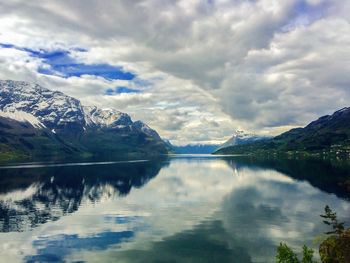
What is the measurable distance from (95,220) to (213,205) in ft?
172

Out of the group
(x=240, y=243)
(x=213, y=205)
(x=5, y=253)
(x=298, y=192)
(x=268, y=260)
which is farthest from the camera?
(x=298, y=192)

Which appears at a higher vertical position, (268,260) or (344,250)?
(344,250)

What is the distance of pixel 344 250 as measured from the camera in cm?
5744

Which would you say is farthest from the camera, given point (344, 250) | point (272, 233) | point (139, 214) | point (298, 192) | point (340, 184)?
point (340, 184)

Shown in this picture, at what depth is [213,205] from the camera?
155m

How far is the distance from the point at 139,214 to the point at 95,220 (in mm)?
17294

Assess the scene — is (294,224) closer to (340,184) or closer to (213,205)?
(213,205)

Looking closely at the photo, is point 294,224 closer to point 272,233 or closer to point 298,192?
point 272,233

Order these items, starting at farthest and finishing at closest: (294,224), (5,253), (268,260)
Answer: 1. (294,224)
2. (5,253)
3. (268,260)

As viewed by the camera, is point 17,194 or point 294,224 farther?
point 17,194

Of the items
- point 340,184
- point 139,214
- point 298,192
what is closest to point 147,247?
point 139,214

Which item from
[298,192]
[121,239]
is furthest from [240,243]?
[298,192]

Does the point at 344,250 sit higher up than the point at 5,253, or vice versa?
the point at 344,250

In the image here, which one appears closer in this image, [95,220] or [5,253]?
[5,253]
